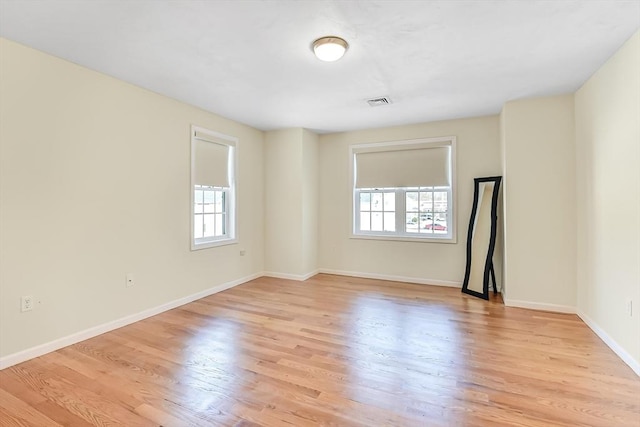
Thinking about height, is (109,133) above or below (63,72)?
below

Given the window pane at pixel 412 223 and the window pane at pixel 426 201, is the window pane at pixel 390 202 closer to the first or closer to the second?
the window pane at pixel 412 223

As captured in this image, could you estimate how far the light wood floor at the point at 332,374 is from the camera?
1780mm

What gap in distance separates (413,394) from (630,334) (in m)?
1.81

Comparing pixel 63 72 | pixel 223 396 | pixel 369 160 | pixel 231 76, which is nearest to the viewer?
pixel 223 396

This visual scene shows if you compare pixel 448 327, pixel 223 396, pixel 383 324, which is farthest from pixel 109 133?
pixel 448 327

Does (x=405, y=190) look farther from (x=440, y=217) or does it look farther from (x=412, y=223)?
(x=440, y=217)

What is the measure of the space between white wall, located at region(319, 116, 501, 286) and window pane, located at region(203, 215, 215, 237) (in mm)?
1911

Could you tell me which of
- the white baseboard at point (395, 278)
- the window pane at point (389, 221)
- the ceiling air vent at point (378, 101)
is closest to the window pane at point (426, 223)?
the window pane at point (389, 221)

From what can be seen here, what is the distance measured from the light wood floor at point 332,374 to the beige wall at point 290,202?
168 centimetres

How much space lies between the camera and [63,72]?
265cm

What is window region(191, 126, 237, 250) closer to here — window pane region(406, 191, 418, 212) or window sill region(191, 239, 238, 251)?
window sill region(191, 239, 238, 251)

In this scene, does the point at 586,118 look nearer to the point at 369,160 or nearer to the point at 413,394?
the point at 369,160

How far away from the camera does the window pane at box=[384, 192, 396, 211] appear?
16.6 ft

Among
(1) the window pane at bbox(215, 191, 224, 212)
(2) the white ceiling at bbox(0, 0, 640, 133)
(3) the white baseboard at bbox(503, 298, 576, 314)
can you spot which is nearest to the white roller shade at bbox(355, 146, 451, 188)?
(2) the white ceiling at bbox(0, 0, 640, 133)
